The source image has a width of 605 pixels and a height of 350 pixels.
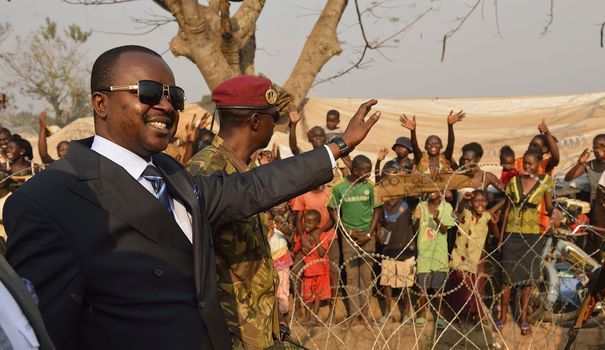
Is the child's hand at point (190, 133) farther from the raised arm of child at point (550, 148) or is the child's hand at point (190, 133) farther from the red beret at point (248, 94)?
the red beret at point (248, 94)

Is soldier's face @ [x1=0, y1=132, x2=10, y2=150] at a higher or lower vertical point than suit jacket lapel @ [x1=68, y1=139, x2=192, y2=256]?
higher

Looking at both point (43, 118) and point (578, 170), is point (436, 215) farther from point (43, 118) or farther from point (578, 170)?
point (43, 118)

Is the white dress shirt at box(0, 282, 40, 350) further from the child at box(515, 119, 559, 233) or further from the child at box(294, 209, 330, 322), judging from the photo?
the child at box(515, 119, 559, 233)

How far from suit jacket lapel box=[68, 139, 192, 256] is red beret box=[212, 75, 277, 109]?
0.93 meters

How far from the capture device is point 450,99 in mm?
12148

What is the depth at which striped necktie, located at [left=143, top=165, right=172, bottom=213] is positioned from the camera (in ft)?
7.15

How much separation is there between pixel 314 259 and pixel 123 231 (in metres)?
5.22

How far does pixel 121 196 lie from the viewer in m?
2.04

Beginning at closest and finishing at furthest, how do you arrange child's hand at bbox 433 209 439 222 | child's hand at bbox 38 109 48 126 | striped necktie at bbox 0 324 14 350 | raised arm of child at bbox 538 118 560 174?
striped necktie at bbox 0 324 14 350, child's hand at bbox 433 209 439 222, raised arm of child at bbox 538 118 560 174, child's hand at bbox 38 109 48 126

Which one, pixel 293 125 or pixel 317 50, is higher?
pixel 317 50

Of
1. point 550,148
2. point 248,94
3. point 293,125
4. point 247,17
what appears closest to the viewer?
point 248,94

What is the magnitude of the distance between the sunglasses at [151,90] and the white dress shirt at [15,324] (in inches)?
42.4

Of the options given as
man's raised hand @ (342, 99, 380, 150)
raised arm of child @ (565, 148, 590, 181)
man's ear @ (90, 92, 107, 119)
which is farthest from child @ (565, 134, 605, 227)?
man's ear @ (90, 92, 107, 119)

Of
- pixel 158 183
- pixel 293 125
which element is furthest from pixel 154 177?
pixel 293 125
